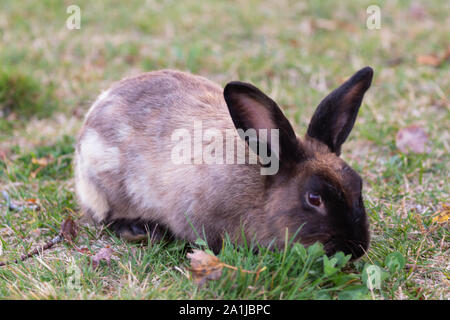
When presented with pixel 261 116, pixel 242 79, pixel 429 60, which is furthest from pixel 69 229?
pixel 429 60

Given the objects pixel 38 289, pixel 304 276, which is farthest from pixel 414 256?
pixel 38 289

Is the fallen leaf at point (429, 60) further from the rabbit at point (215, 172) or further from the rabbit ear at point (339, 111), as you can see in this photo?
the rabbit ear at point (339, 111)

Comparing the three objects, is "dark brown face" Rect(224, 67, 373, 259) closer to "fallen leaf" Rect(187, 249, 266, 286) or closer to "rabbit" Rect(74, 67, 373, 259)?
"rabbit" Rect(74, 67, 373, 259)

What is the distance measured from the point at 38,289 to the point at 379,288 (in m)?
1.79

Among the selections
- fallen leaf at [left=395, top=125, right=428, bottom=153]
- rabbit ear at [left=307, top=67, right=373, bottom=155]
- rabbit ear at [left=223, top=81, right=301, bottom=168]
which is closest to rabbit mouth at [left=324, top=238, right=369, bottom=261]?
rabbit ear at [left=223, top=81, right=301, bottom=168]

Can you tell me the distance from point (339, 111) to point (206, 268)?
4.10 feet

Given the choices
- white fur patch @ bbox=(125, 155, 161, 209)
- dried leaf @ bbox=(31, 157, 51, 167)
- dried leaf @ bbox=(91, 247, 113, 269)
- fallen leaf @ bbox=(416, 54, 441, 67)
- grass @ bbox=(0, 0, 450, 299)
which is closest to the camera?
grass @ bbox=(0, 0, 450, 299)

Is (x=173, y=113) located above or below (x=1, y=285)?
above

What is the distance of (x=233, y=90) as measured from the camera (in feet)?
10.7

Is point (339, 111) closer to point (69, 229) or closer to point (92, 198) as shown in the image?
point (92, 198)

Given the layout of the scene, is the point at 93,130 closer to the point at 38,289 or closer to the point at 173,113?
the point at 173,113

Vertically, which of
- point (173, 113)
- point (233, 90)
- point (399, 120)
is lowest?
point (399, 120)

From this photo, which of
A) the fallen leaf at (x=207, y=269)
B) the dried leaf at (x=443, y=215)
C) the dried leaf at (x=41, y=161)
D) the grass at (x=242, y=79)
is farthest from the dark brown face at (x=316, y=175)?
the dried leaf at (x=41, y=161)

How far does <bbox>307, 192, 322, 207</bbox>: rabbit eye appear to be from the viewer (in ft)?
10.4
